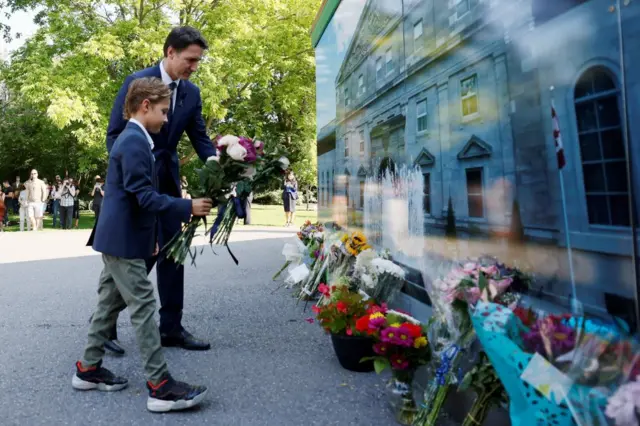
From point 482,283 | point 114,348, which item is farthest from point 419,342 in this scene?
point 114,348

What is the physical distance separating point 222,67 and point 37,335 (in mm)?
13944

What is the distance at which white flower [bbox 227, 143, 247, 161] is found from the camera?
314 centimetres

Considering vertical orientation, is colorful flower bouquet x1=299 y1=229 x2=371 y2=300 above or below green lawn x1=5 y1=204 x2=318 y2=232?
below

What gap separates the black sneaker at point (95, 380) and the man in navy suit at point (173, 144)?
62 cm

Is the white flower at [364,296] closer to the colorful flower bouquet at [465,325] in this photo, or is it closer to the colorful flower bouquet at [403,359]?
the colorful flower bouquet at [403,359]

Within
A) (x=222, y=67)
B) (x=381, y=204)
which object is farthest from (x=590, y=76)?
(x=222, y=67)

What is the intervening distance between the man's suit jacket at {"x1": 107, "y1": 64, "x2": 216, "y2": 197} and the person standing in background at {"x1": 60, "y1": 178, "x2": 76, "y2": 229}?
48.8ft

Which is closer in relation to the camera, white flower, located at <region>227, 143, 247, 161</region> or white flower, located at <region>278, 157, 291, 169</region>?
white flower, located at <region>227, 143, 247, 161</region>

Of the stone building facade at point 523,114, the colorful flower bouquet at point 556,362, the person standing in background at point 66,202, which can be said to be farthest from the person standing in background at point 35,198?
the colorful flower bouquet at point 556,362

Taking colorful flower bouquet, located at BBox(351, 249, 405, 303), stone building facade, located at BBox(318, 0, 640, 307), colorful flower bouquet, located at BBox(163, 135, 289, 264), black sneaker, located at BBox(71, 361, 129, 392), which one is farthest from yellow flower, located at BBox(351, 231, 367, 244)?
black sneaker, located at BBox(71, 361, 129, 392)

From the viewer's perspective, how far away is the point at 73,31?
16.4 meters

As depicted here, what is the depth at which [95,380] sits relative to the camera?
10.2 feet

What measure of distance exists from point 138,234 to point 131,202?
175 millimetres

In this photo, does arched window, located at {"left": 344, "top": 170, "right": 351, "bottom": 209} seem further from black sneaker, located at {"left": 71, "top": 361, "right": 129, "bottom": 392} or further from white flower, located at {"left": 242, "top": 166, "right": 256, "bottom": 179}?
black sneaker, located at {"left": 71, "top": 361, "right": 129, "bottom": 392}
